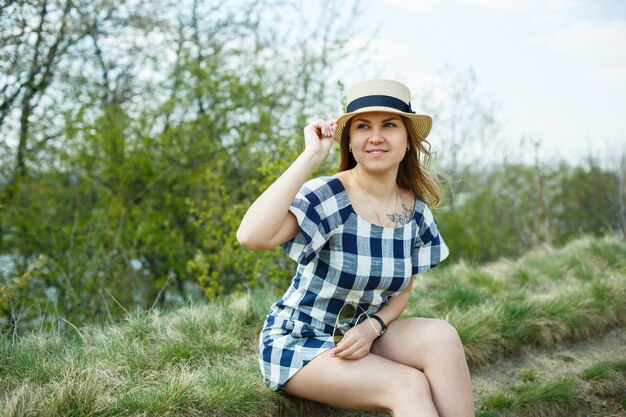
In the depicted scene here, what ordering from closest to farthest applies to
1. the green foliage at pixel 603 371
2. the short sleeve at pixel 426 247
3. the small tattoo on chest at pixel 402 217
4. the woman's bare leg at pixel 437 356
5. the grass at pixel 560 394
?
the woman's bare leg at pixel 437 356
the small tattoo on chest at pixel 402 217
the short sleeve at pixel 426 247
the grass at pixel 560 394
the green foliage at pixel 603 371

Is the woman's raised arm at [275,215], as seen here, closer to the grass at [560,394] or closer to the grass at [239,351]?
the grass at [239,351]

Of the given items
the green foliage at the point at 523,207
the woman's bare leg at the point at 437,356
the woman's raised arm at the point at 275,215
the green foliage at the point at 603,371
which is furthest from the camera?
the green foliage at the point at 523,207

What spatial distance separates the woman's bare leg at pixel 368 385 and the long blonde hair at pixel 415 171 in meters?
0.78

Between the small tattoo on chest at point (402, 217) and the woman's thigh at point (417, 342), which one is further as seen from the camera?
the small tattoo on chest at point (402, 217)

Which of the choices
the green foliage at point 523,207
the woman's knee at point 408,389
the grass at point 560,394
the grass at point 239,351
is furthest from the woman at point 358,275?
the green foliage at point 523,207

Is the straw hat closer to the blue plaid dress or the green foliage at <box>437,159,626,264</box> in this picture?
the blue plaid dress

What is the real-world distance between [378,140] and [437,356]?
2.85 ft

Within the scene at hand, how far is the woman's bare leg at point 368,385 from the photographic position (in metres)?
2.11

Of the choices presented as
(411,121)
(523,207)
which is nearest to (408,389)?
(411,121)

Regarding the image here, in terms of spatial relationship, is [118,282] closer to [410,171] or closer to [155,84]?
[155,84]

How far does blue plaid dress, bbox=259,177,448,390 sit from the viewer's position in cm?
228

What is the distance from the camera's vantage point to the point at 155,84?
22.6 feet

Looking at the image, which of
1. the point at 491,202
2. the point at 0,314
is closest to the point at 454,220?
the point at 491,202

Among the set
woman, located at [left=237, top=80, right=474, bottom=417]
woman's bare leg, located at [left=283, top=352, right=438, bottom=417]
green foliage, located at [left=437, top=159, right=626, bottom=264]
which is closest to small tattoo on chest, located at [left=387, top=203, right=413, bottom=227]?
woman, located at [left=237, top=80, right=474, bottom=417]
